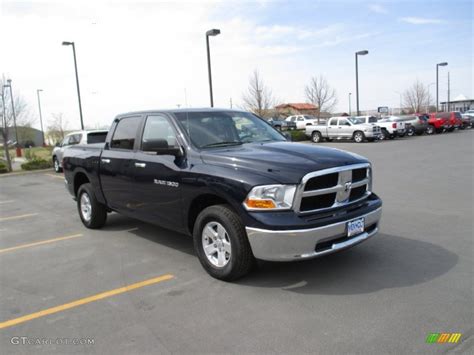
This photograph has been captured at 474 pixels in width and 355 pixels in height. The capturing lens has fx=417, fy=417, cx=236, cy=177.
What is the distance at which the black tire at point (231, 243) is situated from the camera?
4.21 meters

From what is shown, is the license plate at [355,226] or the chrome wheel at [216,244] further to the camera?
the chrome wheel at [216,244]

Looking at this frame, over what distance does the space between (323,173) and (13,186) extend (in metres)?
13.7

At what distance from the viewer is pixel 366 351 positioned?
3.10 meters

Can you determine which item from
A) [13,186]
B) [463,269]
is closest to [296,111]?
[13,186]

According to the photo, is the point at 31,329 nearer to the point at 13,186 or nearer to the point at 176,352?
the point at 176,352

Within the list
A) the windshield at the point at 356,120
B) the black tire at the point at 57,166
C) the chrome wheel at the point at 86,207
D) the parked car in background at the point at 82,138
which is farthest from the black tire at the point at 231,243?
the windshield at the point at 356,120

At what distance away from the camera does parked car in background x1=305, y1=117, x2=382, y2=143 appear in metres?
28.1

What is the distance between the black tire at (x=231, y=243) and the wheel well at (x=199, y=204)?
167 millimetres

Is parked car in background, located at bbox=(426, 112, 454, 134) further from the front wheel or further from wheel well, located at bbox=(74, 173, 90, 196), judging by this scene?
wheel well, located at bbox=(74, 173, 90, 196)

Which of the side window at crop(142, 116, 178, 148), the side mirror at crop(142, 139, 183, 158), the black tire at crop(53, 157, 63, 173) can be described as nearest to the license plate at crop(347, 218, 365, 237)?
the side mirror at crop(142, 139, 183, 158)

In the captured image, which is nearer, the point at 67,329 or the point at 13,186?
the point at 67,329

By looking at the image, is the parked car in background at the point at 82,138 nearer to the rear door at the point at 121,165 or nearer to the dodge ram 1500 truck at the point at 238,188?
the rear door at the point at 121,165

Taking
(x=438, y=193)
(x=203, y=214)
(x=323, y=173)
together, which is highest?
(x=323, y=173)

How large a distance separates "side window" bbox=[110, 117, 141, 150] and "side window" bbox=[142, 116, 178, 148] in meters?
0.28
